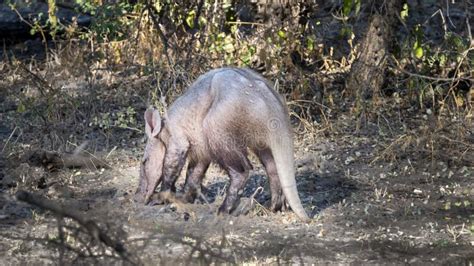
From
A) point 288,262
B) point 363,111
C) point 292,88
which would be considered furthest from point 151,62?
point 288,262

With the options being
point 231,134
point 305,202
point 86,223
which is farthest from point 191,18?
point 86,223

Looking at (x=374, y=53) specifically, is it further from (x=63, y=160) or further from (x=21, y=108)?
(x=21, y=108)

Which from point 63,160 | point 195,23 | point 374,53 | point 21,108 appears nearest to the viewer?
point 63,160

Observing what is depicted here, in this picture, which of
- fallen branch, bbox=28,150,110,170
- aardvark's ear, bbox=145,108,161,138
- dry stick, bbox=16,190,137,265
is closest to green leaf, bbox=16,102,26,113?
fallen branch, bbox=28,150,110,170

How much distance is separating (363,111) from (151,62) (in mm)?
2065

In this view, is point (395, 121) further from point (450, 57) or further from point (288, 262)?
point (288, 262)

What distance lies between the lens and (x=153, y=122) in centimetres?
739

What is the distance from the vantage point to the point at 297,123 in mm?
9102

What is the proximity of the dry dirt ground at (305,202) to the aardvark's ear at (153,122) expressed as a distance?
1.66 feet

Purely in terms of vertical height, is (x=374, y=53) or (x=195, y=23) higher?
(x=195, y=23)

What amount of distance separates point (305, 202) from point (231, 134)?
0.91m

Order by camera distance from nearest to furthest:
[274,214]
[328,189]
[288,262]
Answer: [288,262] → [274,214] → [328,189]

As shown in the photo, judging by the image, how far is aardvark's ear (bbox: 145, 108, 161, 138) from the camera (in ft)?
24.1

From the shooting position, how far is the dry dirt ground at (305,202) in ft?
20.3
